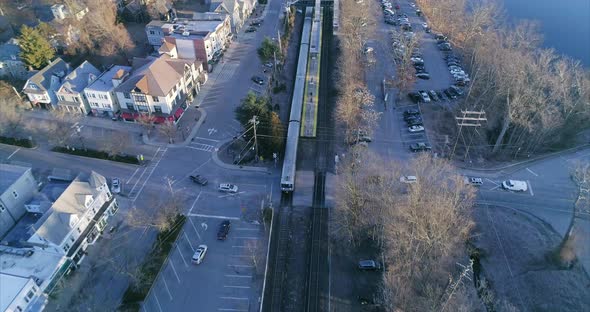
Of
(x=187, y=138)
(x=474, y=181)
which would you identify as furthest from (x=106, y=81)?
(x=474, y=181)

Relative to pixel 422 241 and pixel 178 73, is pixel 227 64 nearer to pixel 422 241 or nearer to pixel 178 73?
pixel 178 73

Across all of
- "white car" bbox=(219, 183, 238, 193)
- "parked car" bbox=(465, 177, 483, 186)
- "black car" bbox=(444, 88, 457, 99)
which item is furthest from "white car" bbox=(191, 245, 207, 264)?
"black car" bbox=(444, 88, 457, 99)

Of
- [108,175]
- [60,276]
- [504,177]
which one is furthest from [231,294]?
[504,177]

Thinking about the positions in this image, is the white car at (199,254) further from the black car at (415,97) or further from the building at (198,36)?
the black car at (415,97)

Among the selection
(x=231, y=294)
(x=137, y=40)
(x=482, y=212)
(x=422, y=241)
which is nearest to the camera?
(x=422, y=241)

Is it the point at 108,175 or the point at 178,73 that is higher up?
the point at 178,73

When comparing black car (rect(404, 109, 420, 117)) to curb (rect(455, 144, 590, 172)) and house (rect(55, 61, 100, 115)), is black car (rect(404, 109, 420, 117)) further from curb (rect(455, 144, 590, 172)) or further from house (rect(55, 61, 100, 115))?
house (rect(55, 61, 100, 115))

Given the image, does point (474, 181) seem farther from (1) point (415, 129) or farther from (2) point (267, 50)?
(2) point (267, 50)
